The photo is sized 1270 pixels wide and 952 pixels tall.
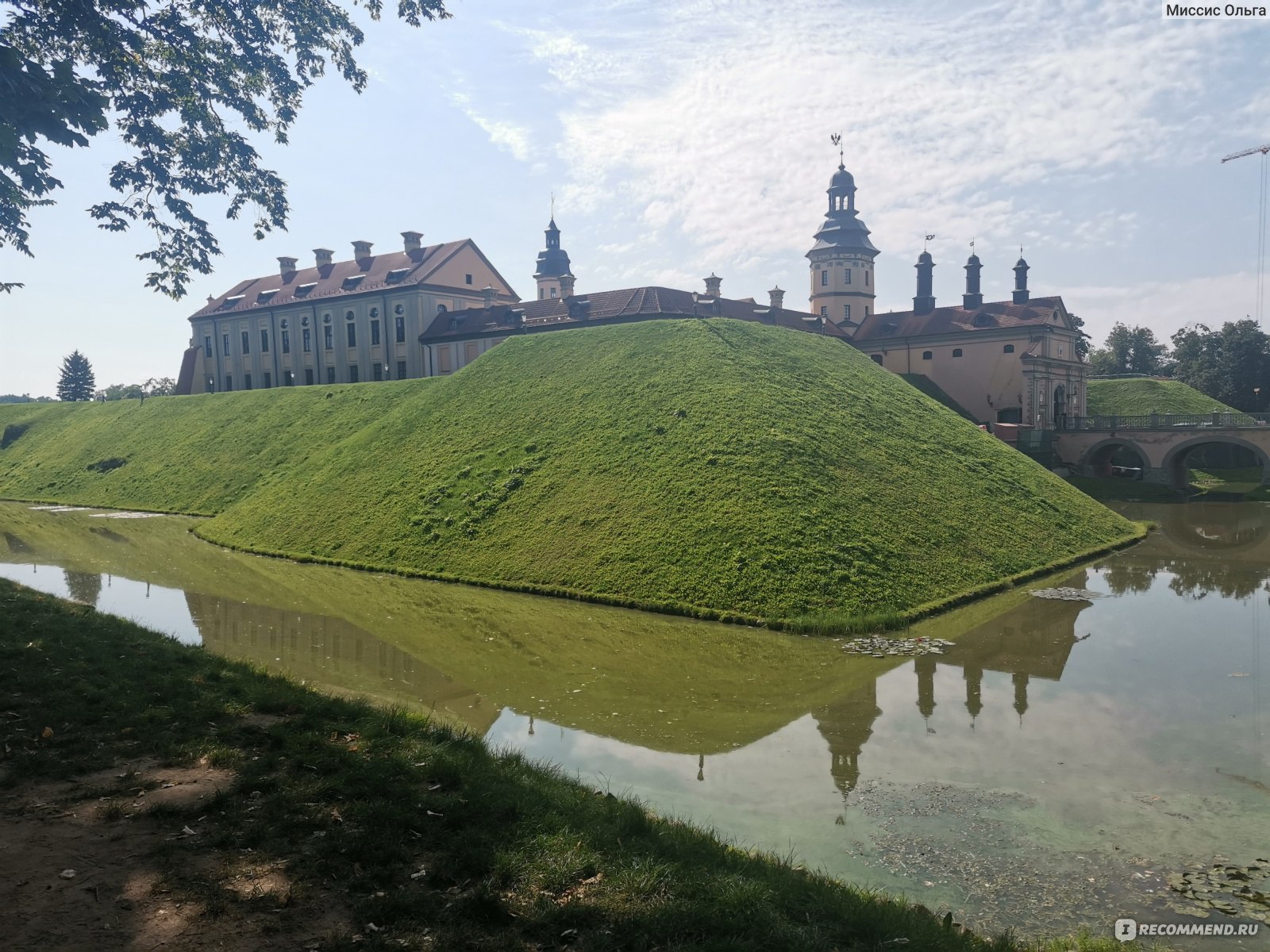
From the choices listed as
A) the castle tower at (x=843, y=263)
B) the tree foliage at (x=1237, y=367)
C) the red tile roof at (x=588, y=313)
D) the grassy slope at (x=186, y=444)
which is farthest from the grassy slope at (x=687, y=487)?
the tree foliage at (x=1237, y=367)

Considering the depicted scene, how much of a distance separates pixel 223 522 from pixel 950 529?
1175 inches

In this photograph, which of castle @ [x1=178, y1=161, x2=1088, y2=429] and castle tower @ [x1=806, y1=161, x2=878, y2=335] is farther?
castle tower @ [x1=806, y1=161, x2=878, y2=335]

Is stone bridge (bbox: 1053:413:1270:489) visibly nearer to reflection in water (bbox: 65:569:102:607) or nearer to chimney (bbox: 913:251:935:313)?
chimney (bbox: 913:251:935:313)

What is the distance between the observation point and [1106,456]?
206 feet

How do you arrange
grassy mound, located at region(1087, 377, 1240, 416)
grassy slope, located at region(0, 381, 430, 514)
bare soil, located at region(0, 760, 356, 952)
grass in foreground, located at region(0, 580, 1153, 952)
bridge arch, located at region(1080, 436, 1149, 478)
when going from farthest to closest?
1. grassy mound, located at region(1087, 377, 1240, 416)
2. bridge arch, located at region(1080, 436, 1149, 478)
3. grassy slope, located at region(0, 381, 430, 514)
4. grass in foreground, located at region(0, 580, 1153, 952)
5. bare soil, located at region(0, 760, 356, 952)

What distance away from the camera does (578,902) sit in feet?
22.2

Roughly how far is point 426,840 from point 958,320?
73241 mm

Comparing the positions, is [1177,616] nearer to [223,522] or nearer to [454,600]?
[454,600]

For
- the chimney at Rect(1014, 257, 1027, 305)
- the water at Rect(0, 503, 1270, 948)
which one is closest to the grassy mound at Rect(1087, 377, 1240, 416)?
the chimney at Rect(1014, 257, 1027, 305)

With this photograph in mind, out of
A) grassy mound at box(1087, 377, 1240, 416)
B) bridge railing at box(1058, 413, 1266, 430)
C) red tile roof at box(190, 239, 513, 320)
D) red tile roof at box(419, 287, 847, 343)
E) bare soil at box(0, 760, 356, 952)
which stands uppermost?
red tile roof at box(190, 239, 513, 320)

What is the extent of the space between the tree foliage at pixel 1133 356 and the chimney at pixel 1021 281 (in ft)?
132

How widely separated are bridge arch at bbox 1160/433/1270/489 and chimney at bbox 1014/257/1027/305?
20.7m

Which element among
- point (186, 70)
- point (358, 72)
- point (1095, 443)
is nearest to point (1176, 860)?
point (358, 72)

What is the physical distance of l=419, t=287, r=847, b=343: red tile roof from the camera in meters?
57.8
